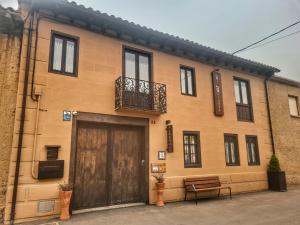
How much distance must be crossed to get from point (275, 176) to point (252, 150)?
159 centimetres

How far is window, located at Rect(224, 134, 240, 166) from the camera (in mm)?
11172

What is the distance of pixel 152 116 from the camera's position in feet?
30.4

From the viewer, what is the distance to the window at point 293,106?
14698 mm

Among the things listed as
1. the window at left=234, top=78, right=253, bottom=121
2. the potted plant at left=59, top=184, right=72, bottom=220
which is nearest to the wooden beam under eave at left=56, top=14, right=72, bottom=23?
the potted plant at left=59, top=184, right=72, bottom=220

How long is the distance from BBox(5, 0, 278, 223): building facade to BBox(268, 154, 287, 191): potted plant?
18.2 inches

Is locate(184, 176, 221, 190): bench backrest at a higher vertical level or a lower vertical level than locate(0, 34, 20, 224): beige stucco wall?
lower

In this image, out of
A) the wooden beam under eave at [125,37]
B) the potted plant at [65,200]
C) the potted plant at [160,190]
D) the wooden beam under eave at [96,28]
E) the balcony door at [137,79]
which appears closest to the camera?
the potted plant at [65,200]

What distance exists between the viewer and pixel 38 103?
7.05 m

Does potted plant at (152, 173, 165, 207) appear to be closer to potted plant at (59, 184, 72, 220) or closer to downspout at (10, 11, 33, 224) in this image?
potted plant at (59, 184, 72, 220)

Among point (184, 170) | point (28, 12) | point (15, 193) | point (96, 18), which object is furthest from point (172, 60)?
→ point (15, 193)

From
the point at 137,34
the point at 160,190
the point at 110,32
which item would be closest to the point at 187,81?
the point at 137,34

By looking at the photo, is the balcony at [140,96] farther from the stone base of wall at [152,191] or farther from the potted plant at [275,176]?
the potted plant at [275,176]

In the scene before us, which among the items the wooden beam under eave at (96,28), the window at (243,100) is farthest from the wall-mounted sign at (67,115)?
the window at (243,100)

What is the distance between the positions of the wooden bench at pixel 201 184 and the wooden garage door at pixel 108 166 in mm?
1820
